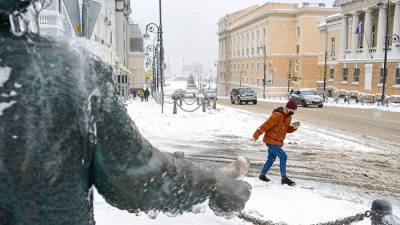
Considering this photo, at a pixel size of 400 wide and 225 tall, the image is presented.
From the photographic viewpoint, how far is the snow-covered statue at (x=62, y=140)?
0.89 meters

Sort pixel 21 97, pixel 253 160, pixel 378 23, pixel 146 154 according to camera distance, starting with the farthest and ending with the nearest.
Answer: pixel 378 23
pixel 253 160
pixel 146 154
pixel 21 97

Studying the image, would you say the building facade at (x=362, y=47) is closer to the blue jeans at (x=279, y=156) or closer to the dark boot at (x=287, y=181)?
the blue jeans at (x=279, y=156)

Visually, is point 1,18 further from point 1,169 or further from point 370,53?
point 370,53

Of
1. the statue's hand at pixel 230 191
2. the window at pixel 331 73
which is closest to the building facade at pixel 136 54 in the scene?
the window at pixel 331 73

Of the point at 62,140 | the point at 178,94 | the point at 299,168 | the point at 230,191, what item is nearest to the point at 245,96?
the point at 178,94

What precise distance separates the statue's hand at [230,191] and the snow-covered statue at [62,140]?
0.50 feet

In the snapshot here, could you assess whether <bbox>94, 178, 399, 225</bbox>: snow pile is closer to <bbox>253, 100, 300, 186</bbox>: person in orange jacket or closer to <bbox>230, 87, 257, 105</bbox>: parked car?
<bbox>253, 100, 300, 186</bbox>: person in orange jacket

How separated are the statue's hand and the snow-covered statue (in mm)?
153

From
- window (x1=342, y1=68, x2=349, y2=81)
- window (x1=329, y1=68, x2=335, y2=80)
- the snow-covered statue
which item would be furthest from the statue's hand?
window (x1=329, y1=68, x2=335, y2=80)

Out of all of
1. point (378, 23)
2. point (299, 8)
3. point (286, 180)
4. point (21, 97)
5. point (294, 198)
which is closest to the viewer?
point (21, 97)

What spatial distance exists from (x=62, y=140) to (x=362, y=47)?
50.3m

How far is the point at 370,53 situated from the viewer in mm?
43125

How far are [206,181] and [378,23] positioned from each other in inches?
1811

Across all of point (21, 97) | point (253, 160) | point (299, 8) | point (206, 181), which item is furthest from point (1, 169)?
point (299, 8)
